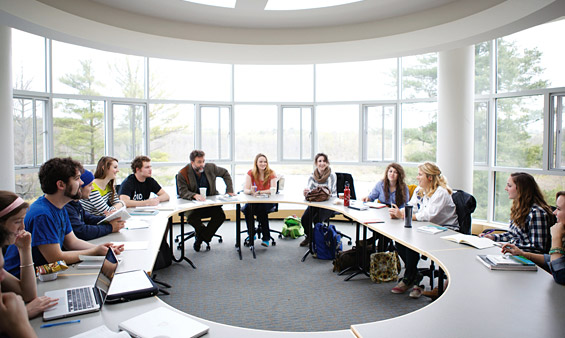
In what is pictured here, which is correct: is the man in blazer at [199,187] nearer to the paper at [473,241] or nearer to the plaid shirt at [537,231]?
the paper at [473,241]

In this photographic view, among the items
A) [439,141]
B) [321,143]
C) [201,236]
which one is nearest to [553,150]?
[439,141]

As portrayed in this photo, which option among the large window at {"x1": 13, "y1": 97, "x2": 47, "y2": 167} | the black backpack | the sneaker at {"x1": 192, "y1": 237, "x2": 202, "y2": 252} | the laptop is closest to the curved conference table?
the laptop

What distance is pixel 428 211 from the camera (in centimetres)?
361

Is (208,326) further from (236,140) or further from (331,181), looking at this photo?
(236,140)

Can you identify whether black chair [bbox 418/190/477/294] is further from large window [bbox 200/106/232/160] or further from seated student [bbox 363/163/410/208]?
large window [bbox 200/106/232/160]

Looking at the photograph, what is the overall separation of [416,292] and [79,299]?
9.48ft

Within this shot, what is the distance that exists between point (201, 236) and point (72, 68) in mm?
3512

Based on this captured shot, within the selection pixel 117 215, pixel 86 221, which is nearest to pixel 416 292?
pixel 117 215

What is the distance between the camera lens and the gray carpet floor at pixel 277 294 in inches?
122

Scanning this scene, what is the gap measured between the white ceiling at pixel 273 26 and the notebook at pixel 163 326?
3477mm

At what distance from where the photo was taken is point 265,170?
17.9ft

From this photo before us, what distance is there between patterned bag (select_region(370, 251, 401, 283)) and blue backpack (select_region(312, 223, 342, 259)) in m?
0.79

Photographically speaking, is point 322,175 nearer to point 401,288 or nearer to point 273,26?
point 401,288

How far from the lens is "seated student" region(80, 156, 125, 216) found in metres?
3.35
